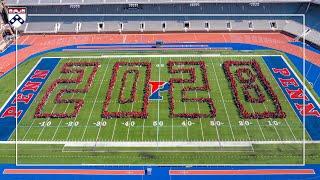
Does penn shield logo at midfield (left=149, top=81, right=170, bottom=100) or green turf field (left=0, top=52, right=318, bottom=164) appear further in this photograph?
penn shield logo at midfield (left=149, top=81, right=170, bottom=100)

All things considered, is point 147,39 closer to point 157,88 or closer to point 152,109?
point 157,88

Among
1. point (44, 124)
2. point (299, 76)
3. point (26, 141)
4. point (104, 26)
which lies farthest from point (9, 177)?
point (104, 26)

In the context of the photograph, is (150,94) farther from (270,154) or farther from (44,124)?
(270,154)

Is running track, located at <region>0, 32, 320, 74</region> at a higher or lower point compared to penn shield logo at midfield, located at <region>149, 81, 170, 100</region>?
higher

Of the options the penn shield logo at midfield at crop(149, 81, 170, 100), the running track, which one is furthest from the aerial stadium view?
the running track

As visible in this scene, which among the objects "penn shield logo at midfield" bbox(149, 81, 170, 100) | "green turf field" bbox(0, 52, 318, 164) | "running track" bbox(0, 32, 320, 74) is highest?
"running track" bbox(0, 32, 320, 74)

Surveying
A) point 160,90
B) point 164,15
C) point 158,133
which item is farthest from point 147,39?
point 158,133

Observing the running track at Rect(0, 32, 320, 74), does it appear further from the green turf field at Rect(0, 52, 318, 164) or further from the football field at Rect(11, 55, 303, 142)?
the green turf field at Rect(0, 52, 318, 164)

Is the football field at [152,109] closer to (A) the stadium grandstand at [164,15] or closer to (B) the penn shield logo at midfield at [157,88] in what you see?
(B) the penn shield logo at midfield at [157,88]
